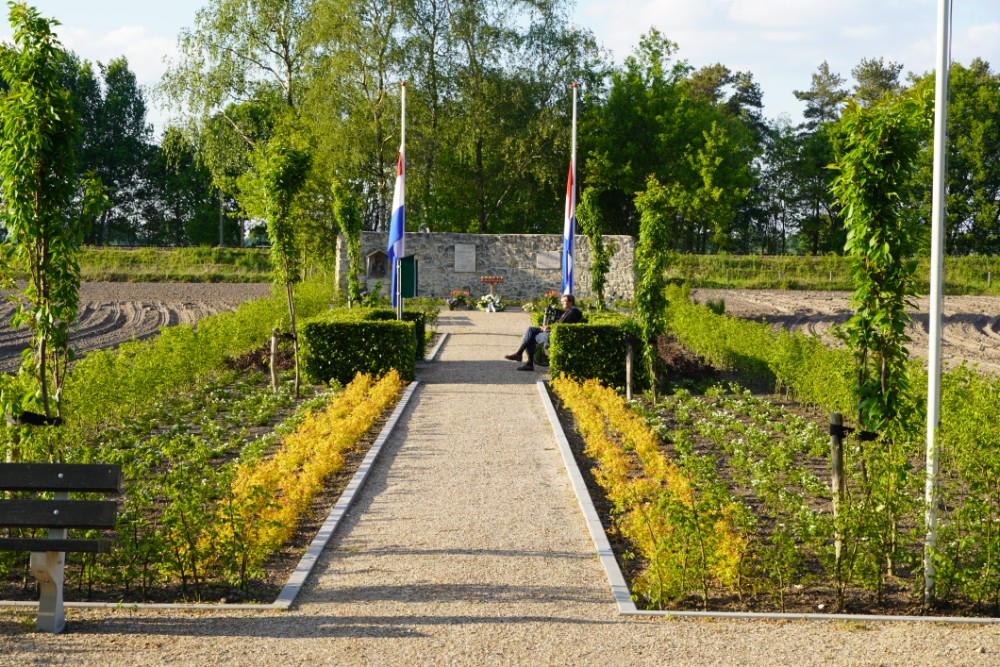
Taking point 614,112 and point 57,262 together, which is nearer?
point 57,262

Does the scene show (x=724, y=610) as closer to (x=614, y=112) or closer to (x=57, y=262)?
(x=57, y=262)

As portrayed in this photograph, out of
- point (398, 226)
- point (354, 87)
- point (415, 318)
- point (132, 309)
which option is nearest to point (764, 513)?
point (415, 318)

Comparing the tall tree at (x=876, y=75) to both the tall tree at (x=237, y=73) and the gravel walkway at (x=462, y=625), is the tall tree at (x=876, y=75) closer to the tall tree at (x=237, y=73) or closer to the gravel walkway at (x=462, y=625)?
the tall tree at (x=237, y=73)

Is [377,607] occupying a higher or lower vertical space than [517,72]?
lower

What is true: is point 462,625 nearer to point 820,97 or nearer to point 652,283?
point 652,283

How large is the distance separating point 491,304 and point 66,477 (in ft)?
77.9

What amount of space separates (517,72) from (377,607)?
33.4m

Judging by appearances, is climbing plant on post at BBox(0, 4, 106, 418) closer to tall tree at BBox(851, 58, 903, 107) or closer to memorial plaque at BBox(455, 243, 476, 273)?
memorial plaque at BBox(455, 243, 476, 273)

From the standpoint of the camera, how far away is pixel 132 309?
1159 inches

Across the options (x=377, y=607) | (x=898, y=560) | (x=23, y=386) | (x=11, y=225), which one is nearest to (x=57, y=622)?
(x=377, y=607)

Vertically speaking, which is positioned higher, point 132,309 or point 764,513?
point 132,309

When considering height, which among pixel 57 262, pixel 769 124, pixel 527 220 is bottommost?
pixel 57 262

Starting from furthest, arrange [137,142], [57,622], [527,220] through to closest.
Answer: [137,142] → [527,220] → [57,622]

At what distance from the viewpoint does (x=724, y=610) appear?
19.6 ft
